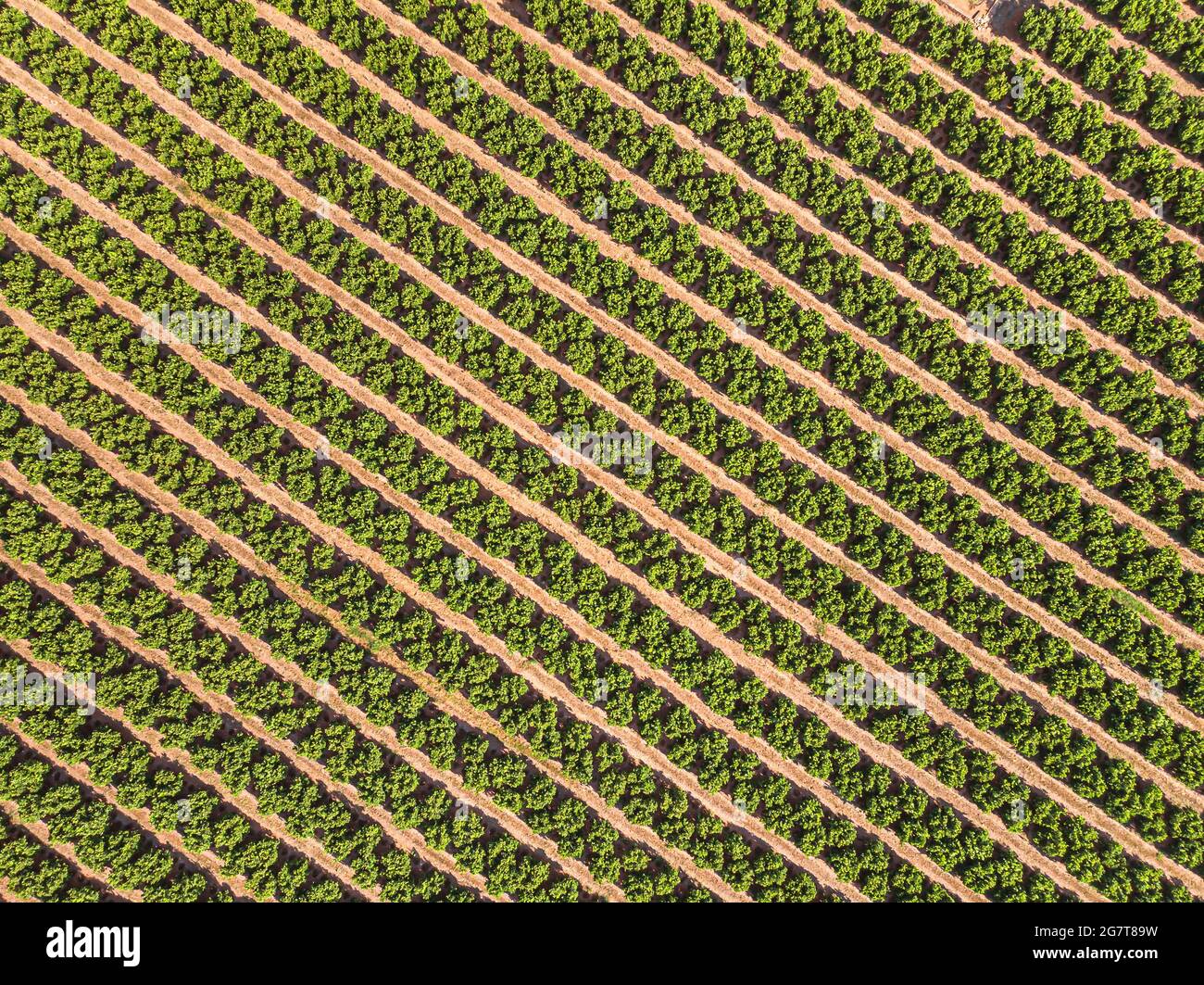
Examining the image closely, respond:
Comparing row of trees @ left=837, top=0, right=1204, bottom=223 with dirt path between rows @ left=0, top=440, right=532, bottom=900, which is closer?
dirt path between rows @ left=0, top=440, right=532, bottom=900

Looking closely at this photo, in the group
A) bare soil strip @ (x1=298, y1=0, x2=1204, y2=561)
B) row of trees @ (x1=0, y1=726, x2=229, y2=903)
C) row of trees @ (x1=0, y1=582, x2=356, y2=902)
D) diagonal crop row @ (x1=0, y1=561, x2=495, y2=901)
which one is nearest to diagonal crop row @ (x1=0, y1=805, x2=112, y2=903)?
row of trees @ (x1=0, y1=726, x2=229, y2=903)

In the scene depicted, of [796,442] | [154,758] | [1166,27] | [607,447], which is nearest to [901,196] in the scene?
[796,442]

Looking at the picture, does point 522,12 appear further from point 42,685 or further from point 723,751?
point 42,685

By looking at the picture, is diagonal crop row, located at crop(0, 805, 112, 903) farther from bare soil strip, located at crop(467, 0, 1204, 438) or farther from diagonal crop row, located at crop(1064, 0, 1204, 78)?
diagonal crop row, located at crop(1064, 0, 1204, 78)

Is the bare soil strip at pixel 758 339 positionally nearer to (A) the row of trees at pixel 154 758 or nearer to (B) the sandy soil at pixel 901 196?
(B) the sandy soil at pixel 901 196

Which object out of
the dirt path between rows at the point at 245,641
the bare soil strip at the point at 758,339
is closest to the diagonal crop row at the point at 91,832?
the dirt path between rows at the point at 245,641

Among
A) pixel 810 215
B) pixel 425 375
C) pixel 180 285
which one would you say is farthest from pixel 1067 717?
pixel 180 285

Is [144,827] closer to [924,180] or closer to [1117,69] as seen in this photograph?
[924,180]
